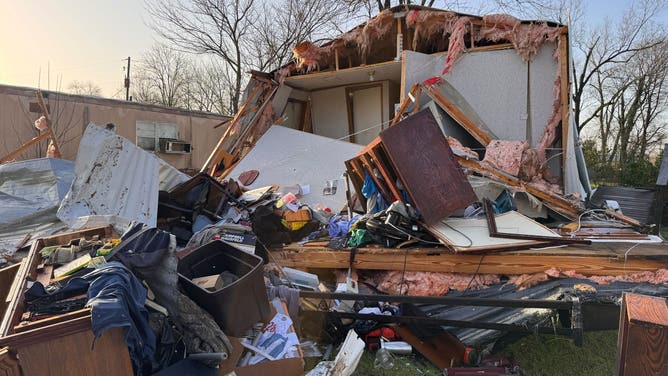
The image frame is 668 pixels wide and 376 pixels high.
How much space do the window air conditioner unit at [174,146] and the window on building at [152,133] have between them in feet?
0.45

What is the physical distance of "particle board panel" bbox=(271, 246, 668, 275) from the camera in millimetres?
4008

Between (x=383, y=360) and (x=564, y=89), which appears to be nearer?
(x=383, y=360)

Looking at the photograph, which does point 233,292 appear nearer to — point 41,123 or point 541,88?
point 41,123

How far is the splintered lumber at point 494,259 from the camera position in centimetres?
400

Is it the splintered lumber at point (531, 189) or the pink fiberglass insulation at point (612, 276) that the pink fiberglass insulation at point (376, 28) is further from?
the pink fiberglass insulation at point (612, 276)

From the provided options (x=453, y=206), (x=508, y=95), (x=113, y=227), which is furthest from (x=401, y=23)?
(x=113, y=227)

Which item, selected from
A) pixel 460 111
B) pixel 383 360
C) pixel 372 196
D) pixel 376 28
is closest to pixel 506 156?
pixel 460 111

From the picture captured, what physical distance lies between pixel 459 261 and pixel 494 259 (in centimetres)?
34

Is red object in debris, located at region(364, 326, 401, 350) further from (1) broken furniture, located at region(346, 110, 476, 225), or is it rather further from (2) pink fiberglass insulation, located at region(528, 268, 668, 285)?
(2) pink fiberglass insulation, located at region(528, 268, 668, 285)

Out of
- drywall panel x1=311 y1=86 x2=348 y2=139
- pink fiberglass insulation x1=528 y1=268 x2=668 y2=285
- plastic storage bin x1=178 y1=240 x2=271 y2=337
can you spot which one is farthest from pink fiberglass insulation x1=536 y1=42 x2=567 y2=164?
plastic storage bin x1=178 y1=240 x2=271 y2=337

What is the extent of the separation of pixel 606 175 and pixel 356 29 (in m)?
12.9

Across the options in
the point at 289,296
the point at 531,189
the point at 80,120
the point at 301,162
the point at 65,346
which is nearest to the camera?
the point at 65,346

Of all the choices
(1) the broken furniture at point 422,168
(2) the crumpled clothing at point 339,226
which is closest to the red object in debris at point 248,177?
(2) the crumpled clothing at point 339,226

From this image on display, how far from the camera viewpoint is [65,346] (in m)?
2.07
